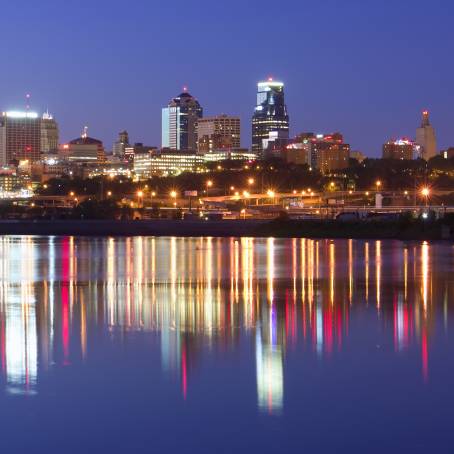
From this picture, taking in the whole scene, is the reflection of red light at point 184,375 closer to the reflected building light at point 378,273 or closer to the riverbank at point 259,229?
the reflected building light at point 378,273

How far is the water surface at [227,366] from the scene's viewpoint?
1061 centimetres

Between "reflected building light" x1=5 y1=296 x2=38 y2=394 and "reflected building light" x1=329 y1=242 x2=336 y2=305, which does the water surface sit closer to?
"reflected building light" x1=5 y1=296 x2=38 y2=394

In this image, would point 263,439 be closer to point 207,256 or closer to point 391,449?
point 391,449

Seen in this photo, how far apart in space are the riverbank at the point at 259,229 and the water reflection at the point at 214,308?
25.0 metres

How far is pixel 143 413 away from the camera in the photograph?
452 inches

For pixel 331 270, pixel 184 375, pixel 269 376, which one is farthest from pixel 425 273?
pixel 184 375

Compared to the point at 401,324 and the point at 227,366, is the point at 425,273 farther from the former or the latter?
the point at 227,366

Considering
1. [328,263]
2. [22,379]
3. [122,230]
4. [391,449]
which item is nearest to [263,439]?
[391,449]

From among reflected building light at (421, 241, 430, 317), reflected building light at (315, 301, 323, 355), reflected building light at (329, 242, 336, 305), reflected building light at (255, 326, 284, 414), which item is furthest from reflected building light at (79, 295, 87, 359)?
reflected building light at (421, 241, 430, 317)

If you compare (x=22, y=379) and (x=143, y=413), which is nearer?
(x=143, y=413)

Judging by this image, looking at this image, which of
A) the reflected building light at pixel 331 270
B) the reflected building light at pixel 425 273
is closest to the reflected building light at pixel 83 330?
the reflected building light at pixel 331 270

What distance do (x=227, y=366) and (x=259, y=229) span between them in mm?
60151

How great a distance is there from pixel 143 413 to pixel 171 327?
20.4 ft

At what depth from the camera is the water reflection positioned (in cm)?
1481
